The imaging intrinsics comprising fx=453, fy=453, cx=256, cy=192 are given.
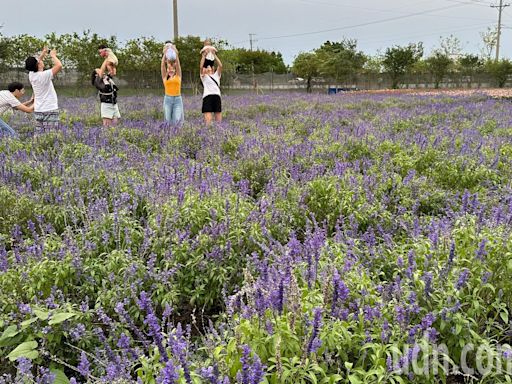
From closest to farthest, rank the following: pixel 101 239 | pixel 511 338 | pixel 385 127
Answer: pixel 511 338
pixel 101 239
pixel 385 127

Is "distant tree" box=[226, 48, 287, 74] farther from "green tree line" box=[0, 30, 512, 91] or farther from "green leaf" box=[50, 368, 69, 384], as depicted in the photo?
"green leaf" box=[50, 368, 69, 384]

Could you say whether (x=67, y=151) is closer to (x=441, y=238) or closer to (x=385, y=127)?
(x=441, y=238)

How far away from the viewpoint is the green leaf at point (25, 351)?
2.27m

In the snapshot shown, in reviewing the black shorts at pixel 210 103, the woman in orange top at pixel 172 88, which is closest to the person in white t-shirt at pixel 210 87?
the black shorts at pixel 210 103

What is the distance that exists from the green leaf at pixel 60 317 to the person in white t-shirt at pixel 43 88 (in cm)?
617

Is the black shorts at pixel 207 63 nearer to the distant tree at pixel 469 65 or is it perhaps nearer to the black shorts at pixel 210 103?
the black shorts at pixel 210 103

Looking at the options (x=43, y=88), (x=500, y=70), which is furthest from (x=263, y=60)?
(x=43, y=88)

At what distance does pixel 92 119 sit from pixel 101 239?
26.4ft

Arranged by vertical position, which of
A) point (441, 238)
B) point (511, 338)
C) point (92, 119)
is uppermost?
point (92, 119)

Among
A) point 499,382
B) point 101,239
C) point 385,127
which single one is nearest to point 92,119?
point 385,127

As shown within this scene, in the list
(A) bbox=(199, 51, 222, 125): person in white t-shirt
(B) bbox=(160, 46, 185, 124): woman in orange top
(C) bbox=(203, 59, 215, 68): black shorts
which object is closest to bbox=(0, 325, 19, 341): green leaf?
(B) bbox=(160, 46, 185, 124): woman in orange top

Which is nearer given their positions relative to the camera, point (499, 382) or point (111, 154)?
point (499, 382)

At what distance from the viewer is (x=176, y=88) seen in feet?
30.9

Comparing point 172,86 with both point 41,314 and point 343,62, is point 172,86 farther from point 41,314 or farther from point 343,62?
point 343,62
